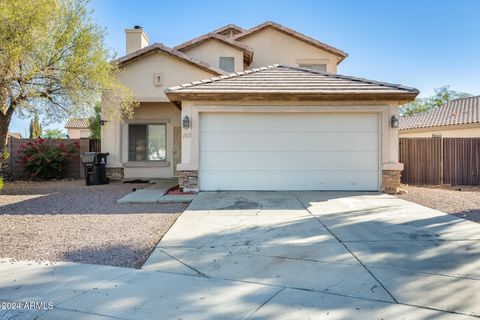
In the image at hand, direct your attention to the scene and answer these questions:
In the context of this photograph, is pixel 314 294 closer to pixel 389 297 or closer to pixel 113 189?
pixel 389 297

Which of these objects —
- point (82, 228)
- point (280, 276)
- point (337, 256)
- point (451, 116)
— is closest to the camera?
point (280, 276)

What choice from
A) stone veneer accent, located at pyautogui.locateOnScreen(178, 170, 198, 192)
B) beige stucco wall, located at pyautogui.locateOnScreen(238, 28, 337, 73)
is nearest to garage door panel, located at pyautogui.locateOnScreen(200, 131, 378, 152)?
stone veneer accent, located at pyautogui.locateOnScreen(178, 170, 198, 192)

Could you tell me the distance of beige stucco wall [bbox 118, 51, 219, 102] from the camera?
1401cm

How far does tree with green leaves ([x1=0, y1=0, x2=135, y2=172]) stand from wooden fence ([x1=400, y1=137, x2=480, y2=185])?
38.7ft

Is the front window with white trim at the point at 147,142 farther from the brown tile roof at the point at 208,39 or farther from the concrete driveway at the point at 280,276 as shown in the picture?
the concrete driveway at the point at 280,276

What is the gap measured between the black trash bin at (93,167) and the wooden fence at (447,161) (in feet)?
39.9

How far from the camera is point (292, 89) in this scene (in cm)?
998

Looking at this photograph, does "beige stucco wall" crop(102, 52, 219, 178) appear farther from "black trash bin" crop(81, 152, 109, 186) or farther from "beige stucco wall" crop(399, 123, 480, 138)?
"beige stucco wall" crop(399, 123, 480, 138)

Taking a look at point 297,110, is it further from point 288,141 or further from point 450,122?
point 450,122

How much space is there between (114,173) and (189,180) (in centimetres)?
575

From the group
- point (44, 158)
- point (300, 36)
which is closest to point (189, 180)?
point (44, 158)

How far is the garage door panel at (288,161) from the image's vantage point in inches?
400

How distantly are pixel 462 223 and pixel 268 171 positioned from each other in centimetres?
515

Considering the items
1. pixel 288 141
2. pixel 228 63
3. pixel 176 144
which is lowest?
pixel 288 141
